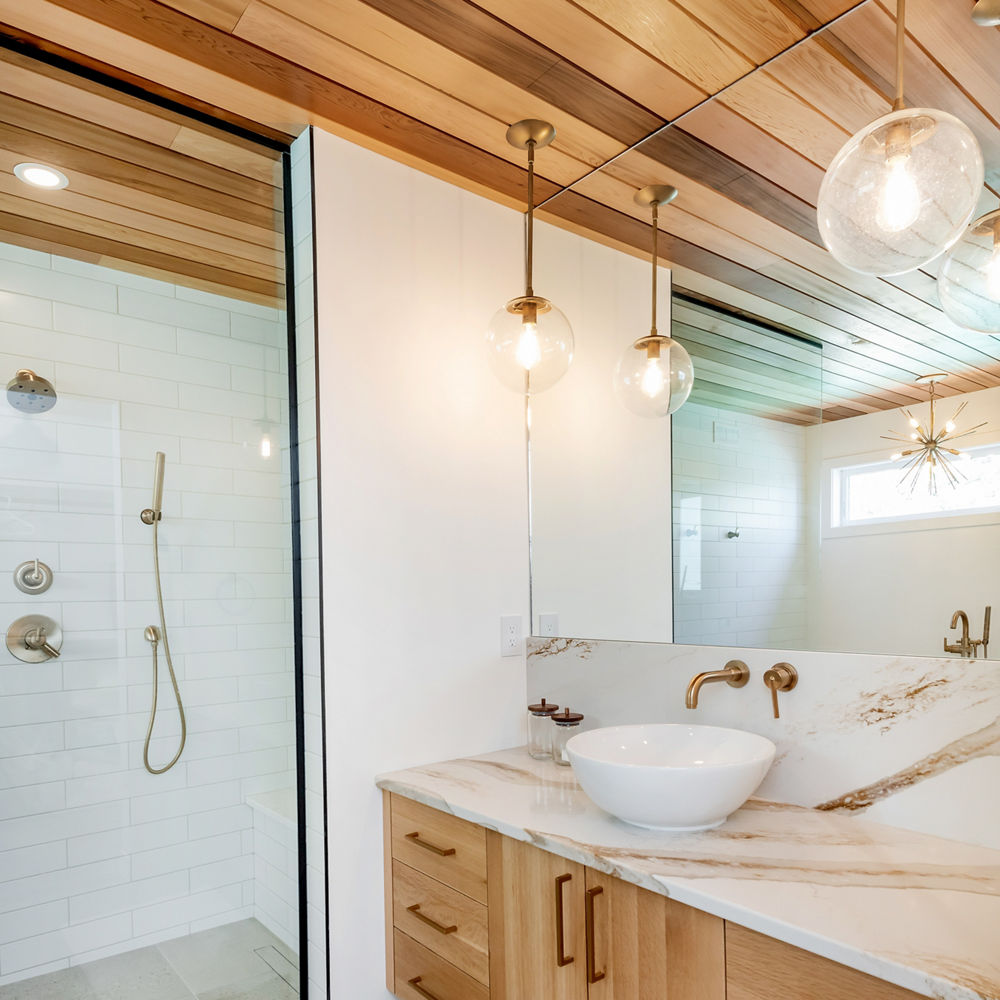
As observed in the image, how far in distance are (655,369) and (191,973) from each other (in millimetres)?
1832

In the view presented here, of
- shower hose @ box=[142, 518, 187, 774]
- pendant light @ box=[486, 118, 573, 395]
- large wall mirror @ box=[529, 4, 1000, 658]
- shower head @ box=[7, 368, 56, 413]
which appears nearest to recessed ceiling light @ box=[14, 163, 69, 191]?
shower head @ box=[7, 368, 56, 413]

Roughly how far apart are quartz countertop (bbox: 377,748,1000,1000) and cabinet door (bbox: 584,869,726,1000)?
4cm

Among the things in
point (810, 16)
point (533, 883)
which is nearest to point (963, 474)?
point (810, 16)

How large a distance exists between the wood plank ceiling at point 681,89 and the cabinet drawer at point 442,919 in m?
1.34

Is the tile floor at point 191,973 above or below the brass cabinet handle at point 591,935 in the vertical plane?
below

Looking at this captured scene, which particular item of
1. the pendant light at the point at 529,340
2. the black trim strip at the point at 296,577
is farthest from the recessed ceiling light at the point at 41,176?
the pendant light at the point at 529,340

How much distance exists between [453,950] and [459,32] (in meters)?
1.96

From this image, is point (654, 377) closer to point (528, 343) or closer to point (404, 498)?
point (528, 343)

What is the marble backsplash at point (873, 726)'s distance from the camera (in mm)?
1399

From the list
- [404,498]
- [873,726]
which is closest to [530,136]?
[404,498]

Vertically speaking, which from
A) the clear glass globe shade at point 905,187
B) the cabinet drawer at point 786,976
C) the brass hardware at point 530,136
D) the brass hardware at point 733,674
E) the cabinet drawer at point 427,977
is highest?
the brass hardware at point 530,136

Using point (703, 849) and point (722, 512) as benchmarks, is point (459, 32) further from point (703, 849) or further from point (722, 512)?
point (703, 849)

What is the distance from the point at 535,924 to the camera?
4.89ft

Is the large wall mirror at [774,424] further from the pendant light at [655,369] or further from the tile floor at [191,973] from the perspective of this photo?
the tile floor at [191,973]
